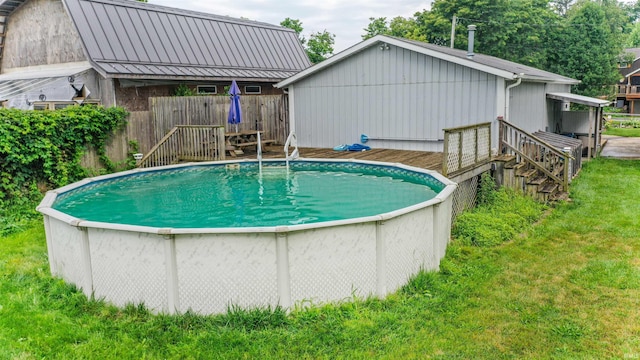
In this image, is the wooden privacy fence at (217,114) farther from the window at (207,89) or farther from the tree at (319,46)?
the tree at (319,46)

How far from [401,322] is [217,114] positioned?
32.1 ft

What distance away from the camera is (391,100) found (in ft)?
41.0

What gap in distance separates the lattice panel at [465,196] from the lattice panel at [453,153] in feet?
1.14

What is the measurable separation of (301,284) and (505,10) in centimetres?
2809

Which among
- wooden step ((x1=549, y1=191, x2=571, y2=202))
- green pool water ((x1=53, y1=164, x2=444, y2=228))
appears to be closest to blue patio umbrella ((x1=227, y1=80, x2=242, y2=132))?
green pool water ((x1=53, y1=164, x2=444, y2=228))

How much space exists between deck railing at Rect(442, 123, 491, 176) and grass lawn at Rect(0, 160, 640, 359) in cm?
253

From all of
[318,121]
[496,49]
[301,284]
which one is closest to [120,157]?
[318,121]

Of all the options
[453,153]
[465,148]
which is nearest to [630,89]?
[465,148]

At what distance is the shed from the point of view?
11.0 metres

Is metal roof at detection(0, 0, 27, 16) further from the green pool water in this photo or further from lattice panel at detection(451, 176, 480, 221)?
lattice panel at detection(451, 176, 480, 221)

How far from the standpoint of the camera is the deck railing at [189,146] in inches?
456

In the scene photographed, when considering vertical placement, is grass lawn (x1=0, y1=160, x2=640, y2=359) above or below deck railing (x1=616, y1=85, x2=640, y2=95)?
below

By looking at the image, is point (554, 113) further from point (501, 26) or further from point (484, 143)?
point (501, 26)

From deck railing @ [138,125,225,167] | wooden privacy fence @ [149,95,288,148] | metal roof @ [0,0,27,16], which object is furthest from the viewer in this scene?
metal roof @ [0,0,27,16]
